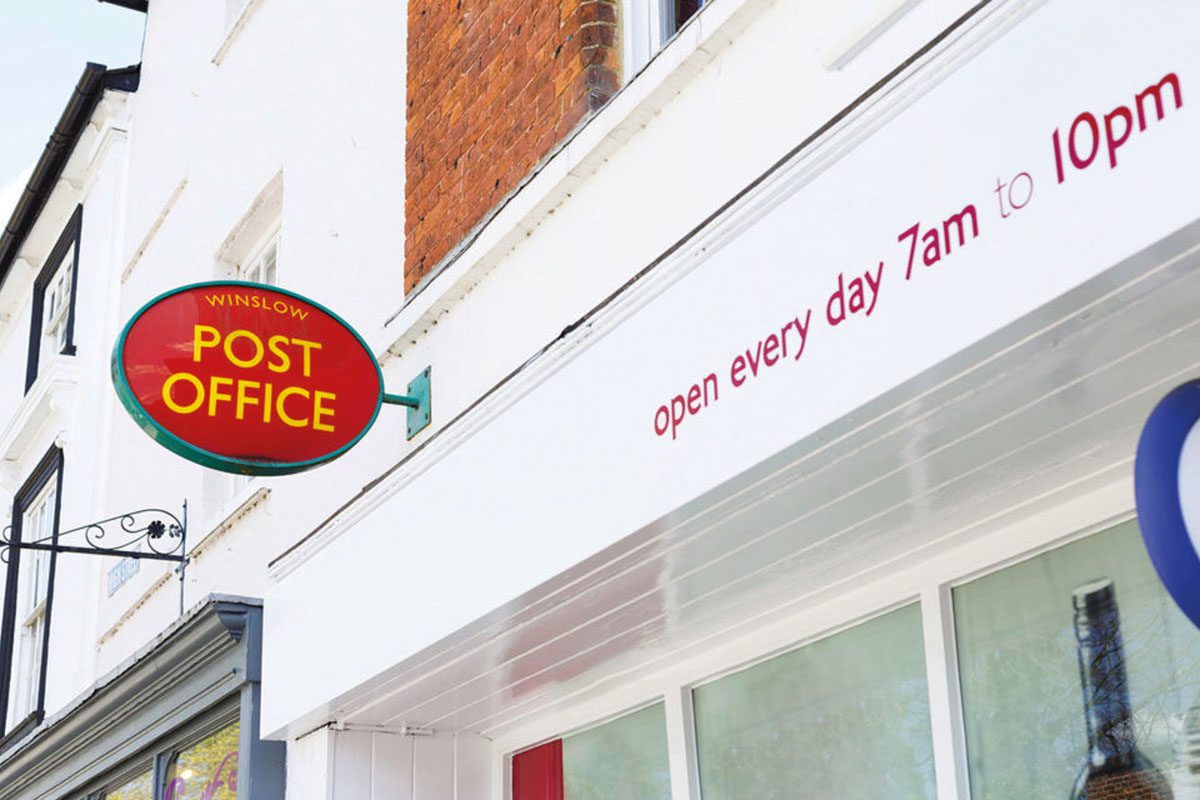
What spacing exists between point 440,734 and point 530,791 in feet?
1.48

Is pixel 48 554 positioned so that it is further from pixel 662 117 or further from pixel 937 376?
pixel 937 376

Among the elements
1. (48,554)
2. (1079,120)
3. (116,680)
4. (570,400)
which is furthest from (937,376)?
(48,554)

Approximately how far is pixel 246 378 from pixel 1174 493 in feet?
13.6

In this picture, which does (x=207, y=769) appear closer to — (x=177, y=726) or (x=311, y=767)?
(x=177, y=726)

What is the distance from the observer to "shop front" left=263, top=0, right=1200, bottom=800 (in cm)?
329

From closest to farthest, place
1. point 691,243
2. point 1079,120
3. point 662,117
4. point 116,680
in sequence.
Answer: point 1079,120
point 691,243
point 662,117
point 116,680

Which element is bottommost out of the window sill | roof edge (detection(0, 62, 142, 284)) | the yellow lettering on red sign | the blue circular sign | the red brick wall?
the blue circular sign

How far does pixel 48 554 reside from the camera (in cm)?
1241

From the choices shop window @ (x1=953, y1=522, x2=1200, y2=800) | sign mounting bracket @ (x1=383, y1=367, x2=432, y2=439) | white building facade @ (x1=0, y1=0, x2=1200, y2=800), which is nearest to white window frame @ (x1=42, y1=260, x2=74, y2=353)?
white building facade @ (x1=0, y1=0, x2=1200, y2=800)

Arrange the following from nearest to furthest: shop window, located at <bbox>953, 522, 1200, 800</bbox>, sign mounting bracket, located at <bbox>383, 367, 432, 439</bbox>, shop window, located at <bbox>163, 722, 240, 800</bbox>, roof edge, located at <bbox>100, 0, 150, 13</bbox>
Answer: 1. shop window, located at <bbox>953, 522, 1200, 800</bbox>
2. sign mounting bracket, located at <bbox>383, 367, 432, 439</bbox>
3. shop window, located at <bbox>163, 722, 240, 800</bbox>
4. roof edge, located at <bbox>100, 0, 150, 13</bbox>

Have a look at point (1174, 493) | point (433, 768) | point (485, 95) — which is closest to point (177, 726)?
point (433, 768)

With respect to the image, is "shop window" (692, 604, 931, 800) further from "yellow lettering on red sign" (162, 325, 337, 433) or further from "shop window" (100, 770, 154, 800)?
"shop window" (100, 770, 154, 800)

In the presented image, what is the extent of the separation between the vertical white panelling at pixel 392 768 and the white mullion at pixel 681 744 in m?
1.38

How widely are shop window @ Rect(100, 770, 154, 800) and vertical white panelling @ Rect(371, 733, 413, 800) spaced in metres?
2.05
